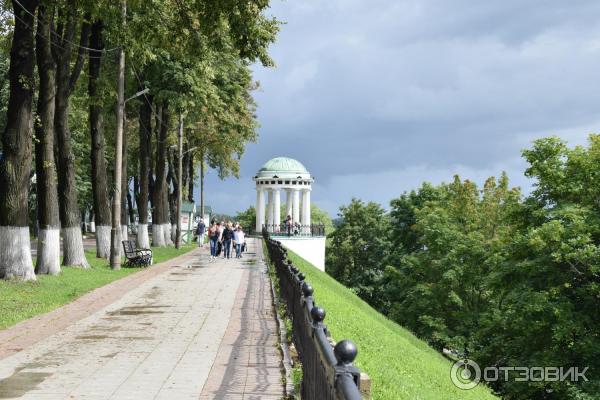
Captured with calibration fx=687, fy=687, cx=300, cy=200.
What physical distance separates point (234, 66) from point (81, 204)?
88.1 feet

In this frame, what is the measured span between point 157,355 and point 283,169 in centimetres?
5890

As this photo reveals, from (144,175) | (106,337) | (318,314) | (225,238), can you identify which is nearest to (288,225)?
(225,238)

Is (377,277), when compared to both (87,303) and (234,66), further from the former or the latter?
(87,303)

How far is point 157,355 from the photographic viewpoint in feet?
30.0

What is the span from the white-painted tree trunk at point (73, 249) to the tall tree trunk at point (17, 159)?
15.6ft

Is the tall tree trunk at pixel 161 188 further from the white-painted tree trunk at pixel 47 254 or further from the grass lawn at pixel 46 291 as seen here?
the white-painted tree trunk at pixel 47 254

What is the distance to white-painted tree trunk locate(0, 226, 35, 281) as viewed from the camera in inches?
642

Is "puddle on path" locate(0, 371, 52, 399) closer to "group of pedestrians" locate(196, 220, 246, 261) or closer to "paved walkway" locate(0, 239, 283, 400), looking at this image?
"paved walkway" locate(0, 239, 283, 400)

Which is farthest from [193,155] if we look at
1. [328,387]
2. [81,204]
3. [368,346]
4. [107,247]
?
[328,387]

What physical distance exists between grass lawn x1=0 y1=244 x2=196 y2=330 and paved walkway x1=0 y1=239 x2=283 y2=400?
1.11 meters

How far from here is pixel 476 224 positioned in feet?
143

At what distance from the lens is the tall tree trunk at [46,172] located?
1884 centimetres

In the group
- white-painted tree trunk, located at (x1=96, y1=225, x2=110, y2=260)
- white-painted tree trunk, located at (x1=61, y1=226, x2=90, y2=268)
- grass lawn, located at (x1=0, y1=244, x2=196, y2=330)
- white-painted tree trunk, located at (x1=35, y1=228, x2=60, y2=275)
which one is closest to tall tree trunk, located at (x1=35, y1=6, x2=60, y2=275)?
white-painted tree trunk, located at (x1=35, y1=228, x2=60, y2=275)

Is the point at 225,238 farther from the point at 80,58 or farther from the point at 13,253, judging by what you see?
the point at 13,253
